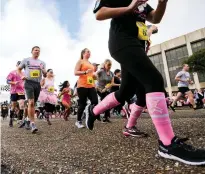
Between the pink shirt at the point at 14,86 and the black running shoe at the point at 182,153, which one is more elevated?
the pink shirt at the point at 14,86

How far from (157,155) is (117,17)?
1477 mm

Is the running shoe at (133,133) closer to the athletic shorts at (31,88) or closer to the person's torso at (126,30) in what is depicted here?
the person's torso at (126,30)

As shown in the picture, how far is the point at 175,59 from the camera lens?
60.4 m

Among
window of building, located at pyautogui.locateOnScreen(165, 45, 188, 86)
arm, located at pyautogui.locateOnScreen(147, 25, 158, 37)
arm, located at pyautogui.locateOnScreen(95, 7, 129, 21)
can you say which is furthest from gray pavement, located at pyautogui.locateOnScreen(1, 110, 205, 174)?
window of building, located at pyautogui.locateOnScreen(165, 45, 188, 86)

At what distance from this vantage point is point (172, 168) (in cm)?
200

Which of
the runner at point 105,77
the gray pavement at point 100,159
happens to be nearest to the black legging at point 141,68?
the gray pavement at point 100,159

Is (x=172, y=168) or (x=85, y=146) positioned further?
(x=85, y=146)

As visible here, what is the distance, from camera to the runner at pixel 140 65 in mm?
2158

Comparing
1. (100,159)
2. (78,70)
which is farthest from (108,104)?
(78,70)

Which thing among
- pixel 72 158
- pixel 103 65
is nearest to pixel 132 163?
pixel 72 158

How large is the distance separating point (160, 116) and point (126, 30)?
3.21 ft

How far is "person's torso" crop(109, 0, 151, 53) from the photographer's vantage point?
2625 mm

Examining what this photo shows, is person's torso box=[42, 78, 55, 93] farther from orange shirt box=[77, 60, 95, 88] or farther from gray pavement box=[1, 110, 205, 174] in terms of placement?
gray pavement box=[1, 110, 205, 174]

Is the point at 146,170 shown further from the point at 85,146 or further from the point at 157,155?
the point at 85,146
